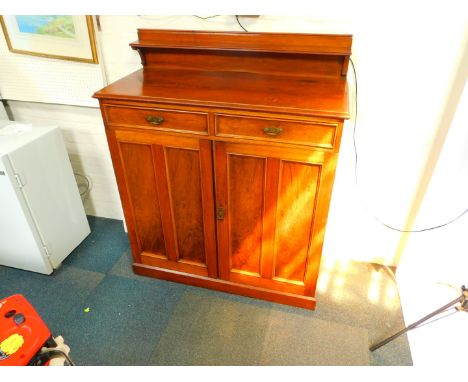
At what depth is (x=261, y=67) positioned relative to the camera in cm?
160

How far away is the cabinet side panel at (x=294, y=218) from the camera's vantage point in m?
1.41

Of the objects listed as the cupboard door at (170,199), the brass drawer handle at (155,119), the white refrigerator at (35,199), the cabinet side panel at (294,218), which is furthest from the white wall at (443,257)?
the white refrigerator at (35,199)

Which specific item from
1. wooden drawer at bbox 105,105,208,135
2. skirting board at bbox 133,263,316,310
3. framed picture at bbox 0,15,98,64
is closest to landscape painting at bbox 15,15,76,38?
framed picture at bbox 0,15,98,64

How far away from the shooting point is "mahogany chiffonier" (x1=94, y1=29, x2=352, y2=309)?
52.4 inches

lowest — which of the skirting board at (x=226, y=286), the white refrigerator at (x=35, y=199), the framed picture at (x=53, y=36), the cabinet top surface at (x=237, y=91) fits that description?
the skirting board at (x=226, y=286)

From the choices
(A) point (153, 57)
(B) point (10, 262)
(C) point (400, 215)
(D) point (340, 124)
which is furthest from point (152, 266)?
(C) point (400, 215)

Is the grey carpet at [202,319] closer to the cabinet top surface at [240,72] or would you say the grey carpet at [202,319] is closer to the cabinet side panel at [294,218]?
the cabinet side panel at [294,218]

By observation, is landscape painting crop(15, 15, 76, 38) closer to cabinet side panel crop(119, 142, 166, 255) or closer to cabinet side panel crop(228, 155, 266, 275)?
cabinet side panel crop(119, 142, 166, 255)

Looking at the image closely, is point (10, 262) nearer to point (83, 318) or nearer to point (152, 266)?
point (83, 318)

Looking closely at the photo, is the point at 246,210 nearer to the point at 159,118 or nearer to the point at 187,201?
the point at 187,201

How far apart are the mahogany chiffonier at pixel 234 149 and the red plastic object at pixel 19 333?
0.78 m

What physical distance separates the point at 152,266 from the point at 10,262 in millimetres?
921

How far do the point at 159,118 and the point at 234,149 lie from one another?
353mm

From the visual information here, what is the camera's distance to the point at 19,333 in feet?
3.13
